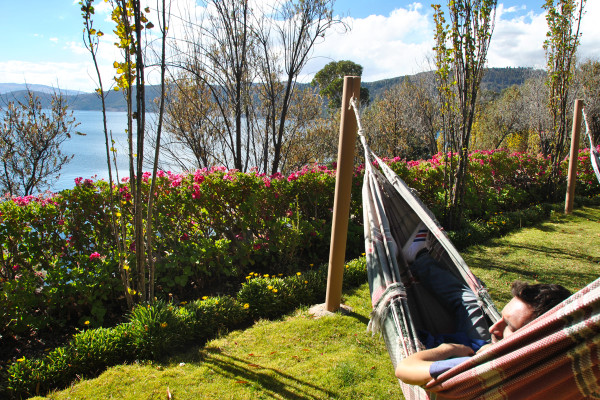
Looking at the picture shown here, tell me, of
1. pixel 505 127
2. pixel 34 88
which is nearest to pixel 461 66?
pixel 34 88

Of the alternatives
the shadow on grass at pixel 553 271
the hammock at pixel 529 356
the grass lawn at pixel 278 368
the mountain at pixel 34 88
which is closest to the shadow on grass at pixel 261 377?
the grass lawn at pixel 278 368

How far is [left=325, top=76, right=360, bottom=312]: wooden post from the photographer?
272 cm

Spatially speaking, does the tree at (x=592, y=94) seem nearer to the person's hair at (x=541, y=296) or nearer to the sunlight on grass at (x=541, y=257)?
the sunlight on grass at (x=541, y=257)

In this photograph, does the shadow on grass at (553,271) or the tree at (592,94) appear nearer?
the shadow on grass at (553,271)

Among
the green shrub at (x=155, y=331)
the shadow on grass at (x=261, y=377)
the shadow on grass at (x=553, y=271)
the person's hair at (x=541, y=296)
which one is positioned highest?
the person's hair at (x=541, y=296)

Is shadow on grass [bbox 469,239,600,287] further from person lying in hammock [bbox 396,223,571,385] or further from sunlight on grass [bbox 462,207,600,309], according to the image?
person lying in hammock [bbox 396,223,571,385]

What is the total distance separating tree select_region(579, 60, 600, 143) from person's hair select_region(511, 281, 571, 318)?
16.2m

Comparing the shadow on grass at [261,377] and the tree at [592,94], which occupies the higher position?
the tree at [592,94]

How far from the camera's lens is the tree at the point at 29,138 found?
20.4 ft

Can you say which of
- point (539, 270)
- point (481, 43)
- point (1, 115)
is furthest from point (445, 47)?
point (1, 115)

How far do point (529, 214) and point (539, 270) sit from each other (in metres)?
2.41

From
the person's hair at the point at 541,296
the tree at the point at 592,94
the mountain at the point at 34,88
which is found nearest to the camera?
the person's hair at the point at 541,296

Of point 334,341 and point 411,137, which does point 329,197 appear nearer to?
point 334,341

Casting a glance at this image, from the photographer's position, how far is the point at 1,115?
20.5 feet
